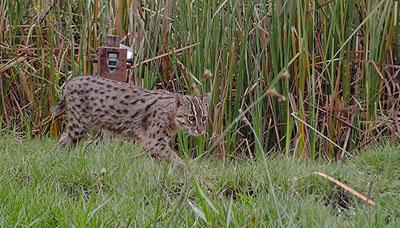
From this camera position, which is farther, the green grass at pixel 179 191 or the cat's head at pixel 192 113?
the cat's head at pixel 192 113

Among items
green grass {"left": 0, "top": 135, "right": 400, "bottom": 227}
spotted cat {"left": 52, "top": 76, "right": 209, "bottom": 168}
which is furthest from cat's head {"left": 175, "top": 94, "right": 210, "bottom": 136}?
green grass {"left": 0, "top": 135, "right": 400, "bottom": 227}

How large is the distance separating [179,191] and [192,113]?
54.8 inches

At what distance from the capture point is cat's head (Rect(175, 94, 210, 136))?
197 inches

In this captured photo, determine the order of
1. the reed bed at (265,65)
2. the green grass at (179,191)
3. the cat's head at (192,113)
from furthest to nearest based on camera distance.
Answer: the reed bed at (265,65) < the cat's head at (192,113) < the green grass at (179,191)

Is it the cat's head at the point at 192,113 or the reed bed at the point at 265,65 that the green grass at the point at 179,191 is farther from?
the reed bed at the point at 265,65

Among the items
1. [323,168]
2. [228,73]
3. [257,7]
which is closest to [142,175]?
[323,168]

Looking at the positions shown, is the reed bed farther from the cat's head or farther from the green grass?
the green grass

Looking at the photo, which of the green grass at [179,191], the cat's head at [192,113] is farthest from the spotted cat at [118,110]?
the green grass at [179,191]

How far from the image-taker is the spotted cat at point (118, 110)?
17.4 ft

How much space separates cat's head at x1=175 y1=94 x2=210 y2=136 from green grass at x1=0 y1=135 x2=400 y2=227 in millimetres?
235

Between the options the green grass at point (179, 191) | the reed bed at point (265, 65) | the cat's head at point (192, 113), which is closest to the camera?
the green grass at point (179, 191)

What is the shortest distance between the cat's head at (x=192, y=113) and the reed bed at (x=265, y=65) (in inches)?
6.7

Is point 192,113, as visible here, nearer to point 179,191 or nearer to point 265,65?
point 265,65

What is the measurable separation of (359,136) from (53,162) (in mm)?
2223
